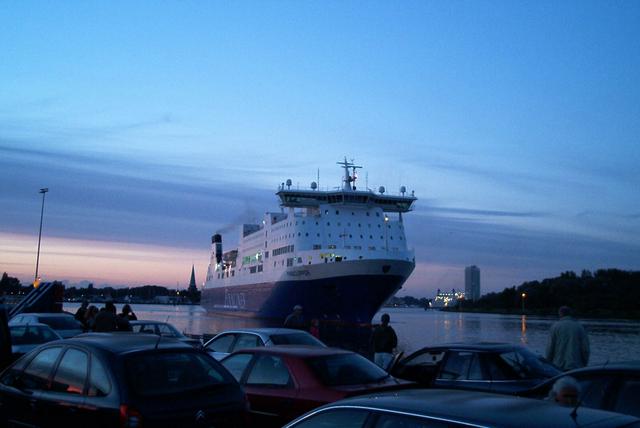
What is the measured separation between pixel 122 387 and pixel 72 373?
80 cm

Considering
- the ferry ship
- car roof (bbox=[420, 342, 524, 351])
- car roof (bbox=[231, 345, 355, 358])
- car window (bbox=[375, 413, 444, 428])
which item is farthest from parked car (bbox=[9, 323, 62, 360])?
the ferry ship

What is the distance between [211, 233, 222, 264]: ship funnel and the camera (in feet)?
249

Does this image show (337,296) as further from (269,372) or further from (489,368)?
(269,372)

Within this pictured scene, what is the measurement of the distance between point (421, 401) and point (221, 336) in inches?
290

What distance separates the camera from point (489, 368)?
8.02 meters

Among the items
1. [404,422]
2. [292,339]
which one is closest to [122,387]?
[404,422]

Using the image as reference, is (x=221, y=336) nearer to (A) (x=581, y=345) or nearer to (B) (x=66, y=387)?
(B) (x=66, y=387)

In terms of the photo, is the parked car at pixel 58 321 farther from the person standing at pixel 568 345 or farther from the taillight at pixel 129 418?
the taillight at pixel 129 418

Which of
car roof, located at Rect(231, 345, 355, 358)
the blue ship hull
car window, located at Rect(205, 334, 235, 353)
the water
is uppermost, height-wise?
the blue ship hull

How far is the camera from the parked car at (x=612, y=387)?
5.56m

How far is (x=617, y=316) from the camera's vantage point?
88750 mm

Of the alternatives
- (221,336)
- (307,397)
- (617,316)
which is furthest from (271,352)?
(617,316)

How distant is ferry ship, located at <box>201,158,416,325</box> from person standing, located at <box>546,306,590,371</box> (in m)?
29.7

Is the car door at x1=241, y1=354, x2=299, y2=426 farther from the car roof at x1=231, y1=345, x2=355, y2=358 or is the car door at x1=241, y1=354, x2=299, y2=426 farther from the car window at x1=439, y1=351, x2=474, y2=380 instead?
the car window at x1=439, y1=351, x2=474, y2=380
